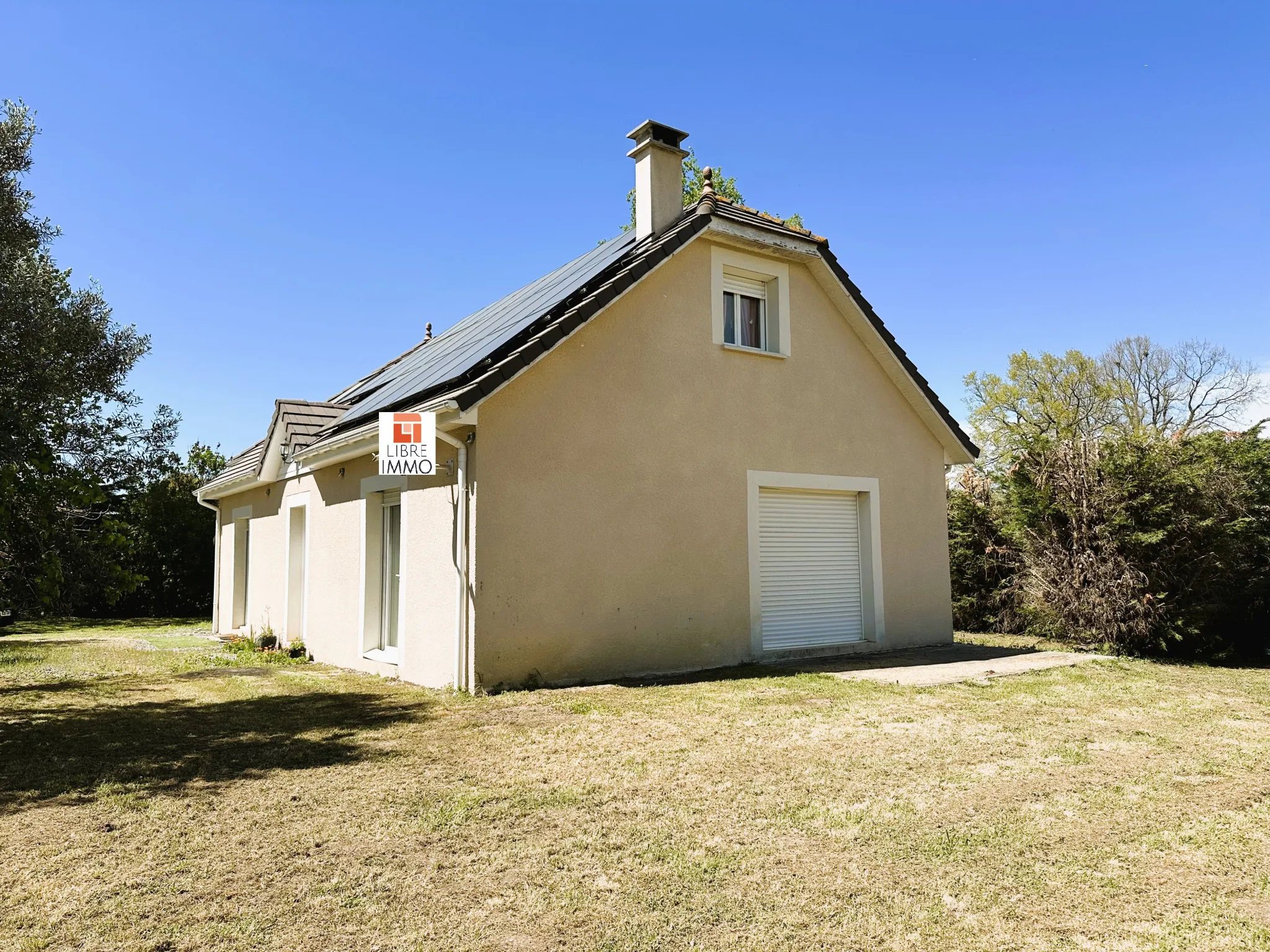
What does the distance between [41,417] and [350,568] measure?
185 inches

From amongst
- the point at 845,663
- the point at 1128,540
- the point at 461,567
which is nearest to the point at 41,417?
the point at 461,567

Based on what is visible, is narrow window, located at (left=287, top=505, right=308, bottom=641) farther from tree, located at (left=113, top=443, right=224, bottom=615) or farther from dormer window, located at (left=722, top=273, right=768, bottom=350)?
tree, located at (left=113, top=443, right=224, bottom=615)

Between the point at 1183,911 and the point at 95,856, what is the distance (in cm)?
500

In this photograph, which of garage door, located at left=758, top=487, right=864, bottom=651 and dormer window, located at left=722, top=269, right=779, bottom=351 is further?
dormer window, located at left=722, top=269, right=779, bottom=351

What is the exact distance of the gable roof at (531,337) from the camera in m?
9.05

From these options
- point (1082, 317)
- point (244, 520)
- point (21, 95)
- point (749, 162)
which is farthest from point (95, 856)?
point (1082, 317)

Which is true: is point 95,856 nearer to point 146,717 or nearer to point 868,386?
point 146,717

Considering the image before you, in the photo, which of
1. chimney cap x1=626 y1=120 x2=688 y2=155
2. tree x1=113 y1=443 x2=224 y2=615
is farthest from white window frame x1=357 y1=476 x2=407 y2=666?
tree x1=113 y1=443 x2=224 y2=615

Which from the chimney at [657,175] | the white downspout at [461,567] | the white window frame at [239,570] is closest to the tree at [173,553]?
the white window frame at [239,570]

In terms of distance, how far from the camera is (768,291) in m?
12.0

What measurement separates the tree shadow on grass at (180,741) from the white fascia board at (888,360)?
8.35 m

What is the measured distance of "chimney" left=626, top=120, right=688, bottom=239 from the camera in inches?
463

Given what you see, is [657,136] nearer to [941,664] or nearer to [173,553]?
[941,664]

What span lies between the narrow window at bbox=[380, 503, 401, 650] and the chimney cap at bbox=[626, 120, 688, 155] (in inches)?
253
